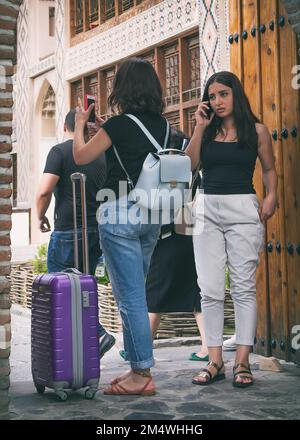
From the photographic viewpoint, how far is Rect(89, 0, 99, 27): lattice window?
16.1m

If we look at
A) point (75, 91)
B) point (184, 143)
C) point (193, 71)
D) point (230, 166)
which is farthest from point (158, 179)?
point (75, 91)

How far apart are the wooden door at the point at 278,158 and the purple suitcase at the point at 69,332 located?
1572mm

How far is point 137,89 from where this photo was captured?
425cm

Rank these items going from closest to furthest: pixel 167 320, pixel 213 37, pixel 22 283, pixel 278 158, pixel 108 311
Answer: pixel 278 158, pixel 167 320, pixel 108 311, pixel 22 283, pixel 213 37

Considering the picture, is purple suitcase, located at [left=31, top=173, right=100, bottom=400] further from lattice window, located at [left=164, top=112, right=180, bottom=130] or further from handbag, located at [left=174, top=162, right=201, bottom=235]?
lattice window, located at [left=164, top=112, right=180, bottom=130]

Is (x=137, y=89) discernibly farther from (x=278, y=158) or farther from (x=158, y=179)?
(x=278, y=158)

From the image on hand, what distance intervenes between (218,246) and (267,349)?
116cm

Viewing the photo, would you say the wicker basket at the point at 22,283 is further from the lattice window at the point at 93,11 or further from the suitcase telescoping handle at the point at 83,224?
the lattice window at the point at 93,11

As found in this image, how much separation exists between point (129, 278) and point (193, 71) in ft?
28.3

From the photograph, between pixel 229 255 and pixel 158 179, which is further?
pixel 229 255

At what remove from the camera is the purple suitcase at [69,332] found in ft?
A: 13.5

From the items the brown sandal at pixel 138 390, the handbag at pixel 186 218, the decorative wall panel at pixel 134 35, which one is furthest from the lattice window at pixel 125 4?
the brown sandal at pixel 138 390
